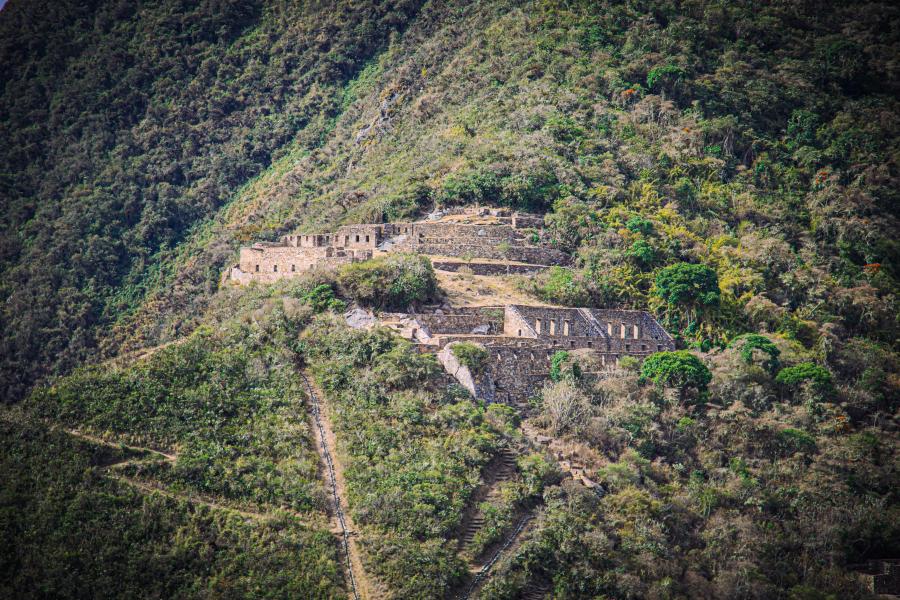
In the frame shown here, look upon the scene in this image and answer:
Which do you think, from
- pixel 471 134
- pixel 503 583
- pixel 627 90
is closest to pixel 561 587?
pixel 503 583

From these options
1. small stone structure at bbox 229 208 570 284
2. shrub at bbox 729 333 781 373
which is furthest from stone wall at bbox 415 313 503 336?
shrub at bbox 729 333 781 373

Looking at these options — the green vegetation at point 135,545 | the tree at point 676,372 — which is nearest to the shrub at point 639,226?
the tree at point 676,372

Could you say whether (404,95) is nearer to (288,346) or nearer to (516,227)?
(516,227)

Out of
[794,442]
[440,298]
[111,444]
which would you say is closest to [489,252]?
[440,298]

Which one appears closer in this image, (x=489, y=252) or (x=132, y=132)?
(x=489, y=252)

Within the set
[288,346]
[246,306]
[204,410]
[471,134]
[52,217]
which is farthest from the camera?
[52,217]

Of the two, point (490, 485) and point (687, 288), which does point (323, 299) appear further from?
point (687, 288)

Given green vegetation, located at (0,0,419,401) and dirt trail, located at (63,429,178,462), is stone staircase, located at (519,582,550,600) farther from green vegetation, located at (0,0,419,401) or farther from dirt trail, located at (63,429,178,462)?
green vegetation, located at (0,0,419,401)
